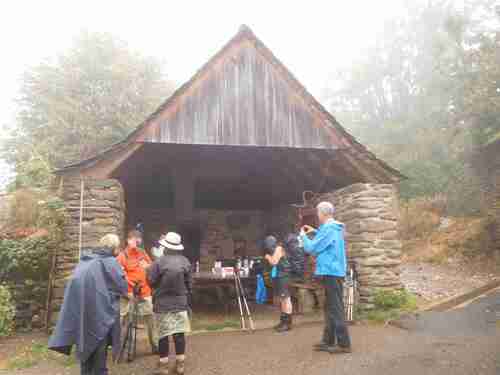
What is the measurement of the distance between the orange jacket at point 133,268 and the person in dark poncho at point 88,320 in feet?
4.53

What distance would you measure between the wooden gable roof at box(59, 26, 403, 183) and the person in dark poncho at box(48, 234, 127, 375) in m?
3.28

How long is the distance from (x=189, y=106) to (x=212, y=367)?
427 cm

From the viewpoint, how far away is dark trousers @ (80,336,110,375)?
3.62m

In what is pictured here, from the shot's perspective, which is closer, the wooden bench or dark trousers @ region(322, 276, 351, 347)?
dark trousers @ region(322, 276, 351, 347)

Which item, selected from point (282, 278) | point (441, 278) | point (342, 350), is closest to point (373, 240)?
point (282, 278)

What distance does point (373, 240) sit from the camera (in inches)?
285

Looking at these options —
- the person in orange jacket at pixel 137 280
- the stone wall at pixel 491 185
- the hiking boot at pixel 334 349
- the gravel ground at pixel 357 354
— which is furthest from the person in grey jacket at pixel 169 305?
the stone wall at pixel 491 185

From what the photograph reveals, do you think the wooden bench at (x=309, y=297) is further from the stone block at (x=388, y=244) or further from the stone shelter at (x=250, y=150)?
the stone block at (x=388, y=244)

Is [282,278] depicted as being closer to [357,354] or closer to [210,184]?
[357,354]

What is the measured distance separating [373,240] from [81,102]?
1521cm

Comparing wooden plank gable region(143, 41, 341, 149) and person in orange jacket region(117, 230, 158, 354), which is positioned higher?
wooden plank gable region(143, 41, 341, 149)

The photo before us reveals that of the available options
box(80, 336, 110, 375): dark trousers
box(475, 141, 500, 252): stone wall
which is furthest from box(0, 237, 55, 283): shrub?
box(475, 141, 500, 252): stone wall

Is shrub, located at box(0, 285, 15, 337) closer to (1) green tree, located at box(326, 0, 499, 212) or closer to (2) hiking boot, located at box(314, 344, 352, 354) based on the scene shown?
(2) hiking boot, located at box(314, 344, 352, 354)

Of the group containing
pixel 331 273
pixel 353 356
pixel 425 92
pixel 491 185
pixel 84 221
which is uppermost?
pixel 425 92
